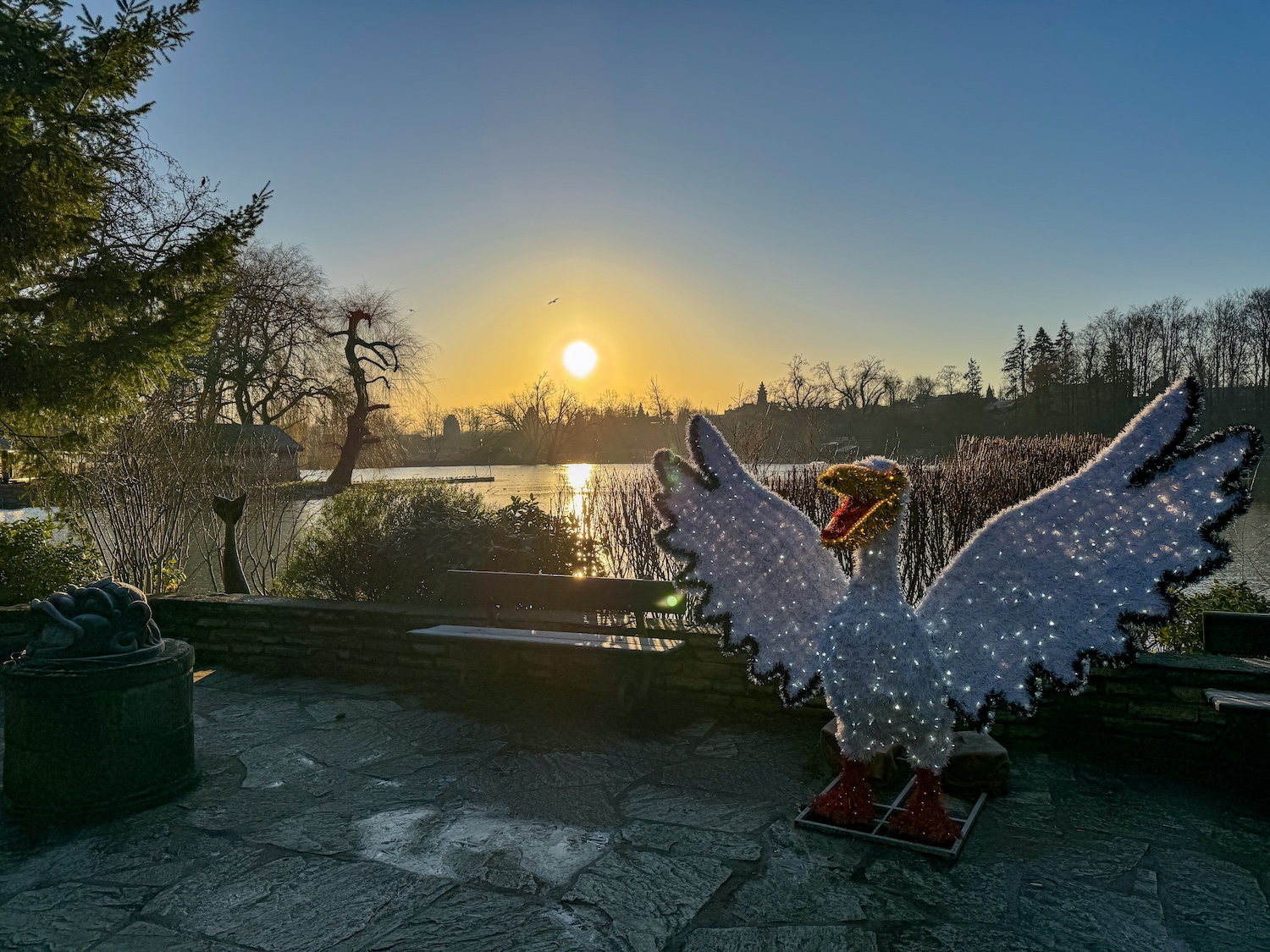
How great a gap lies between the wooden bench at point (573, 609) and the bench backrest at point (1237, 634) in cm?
281

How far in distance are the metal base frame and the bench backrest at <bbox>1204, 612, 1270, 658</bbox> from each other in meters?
1.67

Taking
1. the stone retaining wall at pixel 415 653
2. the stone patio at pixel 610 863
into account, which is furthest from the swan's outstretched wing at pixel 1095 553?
the stone retaining wall at pixel 415 653

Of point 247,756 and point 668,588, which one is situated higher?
point 668,588

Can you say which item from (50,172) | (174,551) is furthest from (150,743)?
(174,551)

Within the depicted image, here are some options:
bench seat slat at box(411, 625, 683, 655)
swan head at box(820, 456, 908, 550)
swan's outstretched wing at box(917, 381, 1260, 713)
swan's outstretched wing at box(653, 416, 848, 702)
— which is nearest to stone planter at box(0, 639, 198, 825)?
bench seat slat at box(411, 625, 683, 655)

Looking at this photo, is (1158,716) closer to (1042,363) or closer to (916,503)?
(916,503)

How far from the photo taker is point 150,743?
3580mm

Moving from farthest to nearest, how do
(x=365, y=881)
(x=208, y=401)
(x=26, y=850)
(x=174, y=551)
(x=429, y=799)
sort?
1. (x=208, y=401)
2. (x=174, y=551)
3. (x=429, y=799)
4. (x=26, y=850)
5. (x=365, y=881)

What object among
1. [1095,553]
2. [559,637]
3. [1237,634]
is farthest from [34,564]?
[1237,634]

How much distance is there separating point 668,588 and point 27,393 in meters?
5.54

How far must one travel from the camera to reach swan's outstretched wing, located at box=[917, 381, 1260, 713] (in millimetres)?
2789

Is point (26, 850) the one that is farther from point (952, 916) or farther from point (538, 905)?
point (952, 916)

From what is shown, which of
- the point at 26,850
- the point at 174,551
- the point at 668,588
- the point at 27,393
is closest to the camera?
the point at 26,850

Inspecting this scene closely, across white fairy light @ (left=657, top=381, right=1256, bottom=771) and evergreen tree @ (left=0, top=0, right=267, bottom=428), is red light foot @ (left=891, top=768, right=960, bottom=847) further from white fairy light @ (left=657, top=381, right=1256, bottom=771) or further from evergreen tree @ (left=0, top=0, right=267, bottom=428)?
evergreen tree @ (left=0, top=0, right=267, bottom=428)
